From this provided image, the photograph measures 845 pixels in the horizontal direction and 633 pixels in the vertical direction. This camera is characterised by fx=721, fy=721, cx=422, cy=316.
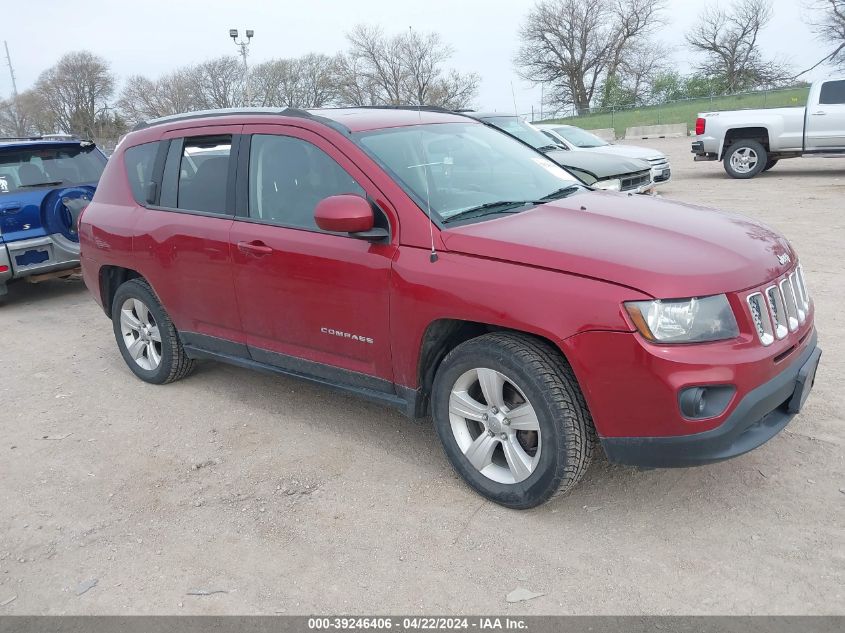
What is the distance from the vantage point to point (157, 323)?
5.03m

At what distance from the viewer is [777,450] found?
370 cm

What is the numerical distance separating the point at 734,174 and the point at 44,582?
15.3m

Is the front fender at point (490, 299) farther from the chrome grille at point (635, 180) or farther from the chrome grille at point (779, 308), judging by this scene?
the chrome grille at point (635, 180)

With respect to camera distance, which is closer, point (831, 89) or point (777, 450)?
point (777, 450)

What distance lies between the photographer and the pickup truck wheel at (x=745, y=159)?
48.7ft

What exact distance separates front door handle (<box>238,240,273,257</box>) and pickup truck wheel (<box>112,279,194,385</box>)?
1177 millimetres

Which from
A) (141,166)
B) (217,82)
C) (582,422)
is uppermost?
(217,82)

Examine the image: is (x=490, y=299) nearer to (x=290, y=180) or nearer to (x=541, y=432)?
(x=541, y=432)

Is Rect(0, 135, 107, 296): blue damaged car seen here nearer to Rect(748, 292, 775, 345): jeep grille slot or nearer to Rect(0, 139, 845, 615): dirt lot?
Rect(0, 139, 845, 615): dirt lot

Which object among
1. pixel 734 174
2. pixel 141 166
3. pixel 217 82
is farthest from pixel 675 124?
pixel 141 166

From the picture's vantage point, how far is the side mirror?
337cm

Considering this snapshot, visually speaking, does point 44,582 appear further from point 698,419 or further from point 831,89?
point 831,89

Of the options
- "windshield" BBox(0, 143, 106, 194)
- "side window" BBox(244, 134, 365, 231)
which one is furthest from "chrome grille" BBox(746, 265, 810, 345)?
"windshield" BBox(0, 143, 106, 194)

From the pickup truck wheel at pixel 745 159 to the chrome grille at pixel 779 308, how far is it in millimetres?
12900
